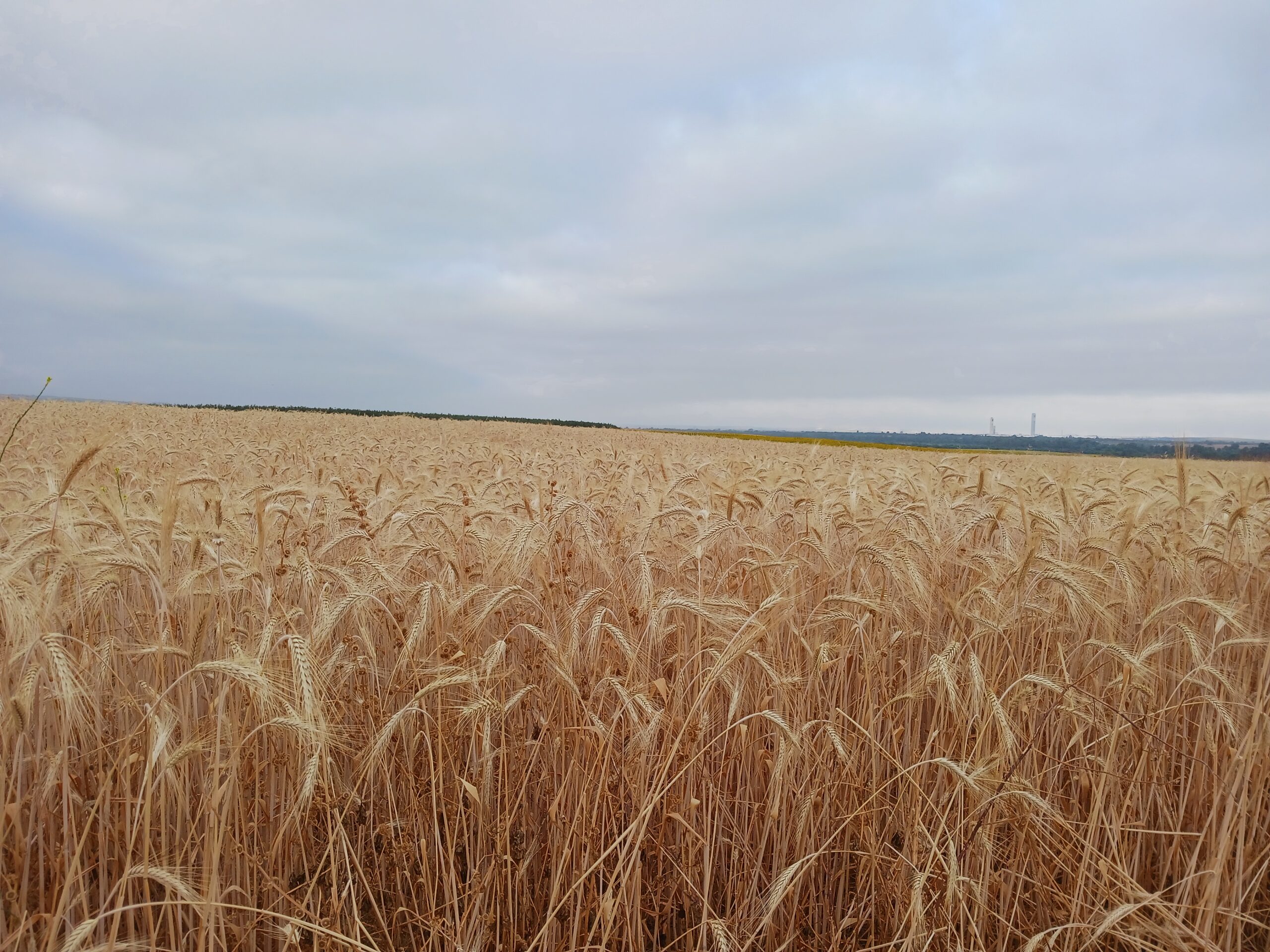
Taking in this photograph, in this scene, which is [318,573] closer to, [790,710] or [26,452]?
[790,710]

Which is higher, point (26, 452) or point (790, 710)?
point (26, 452)

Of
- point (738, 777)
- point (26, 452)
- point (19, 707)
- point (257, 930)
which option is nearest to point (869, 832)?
point (738, 777)

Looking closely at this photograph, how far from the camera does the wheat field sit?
1.80 metres

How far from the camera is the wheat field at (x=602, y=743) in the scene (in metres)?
1.80

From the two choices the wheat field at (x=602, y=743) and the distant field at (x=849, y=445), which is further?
the distant field at (x=849, y=445)

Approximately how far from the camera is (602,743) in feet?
6.40

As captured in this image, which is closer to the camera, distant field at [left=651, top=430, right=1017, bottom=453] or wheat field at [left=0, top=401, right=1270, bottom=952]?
wheat field at [left=0, top=401, right=1270, bottom=952]

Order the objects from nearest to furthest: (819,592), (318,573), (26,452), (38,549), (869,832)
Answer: (869,832) < (38,549) < (318,573) < (819,592) < (26,452)

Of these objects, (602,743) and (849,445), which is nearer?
(602,743)

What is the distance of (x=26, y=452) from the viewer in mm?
7164

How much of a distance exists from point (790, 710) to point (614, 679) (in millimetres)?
908

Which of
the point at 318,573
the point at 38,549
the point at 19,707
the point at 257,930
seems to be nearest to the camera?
the point at 19,707

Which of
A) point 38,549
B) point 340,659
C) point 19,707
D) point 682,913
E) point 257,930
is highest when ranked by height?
point 38,549

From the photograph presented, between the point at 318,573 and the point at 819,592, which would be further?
the point at 819,592
